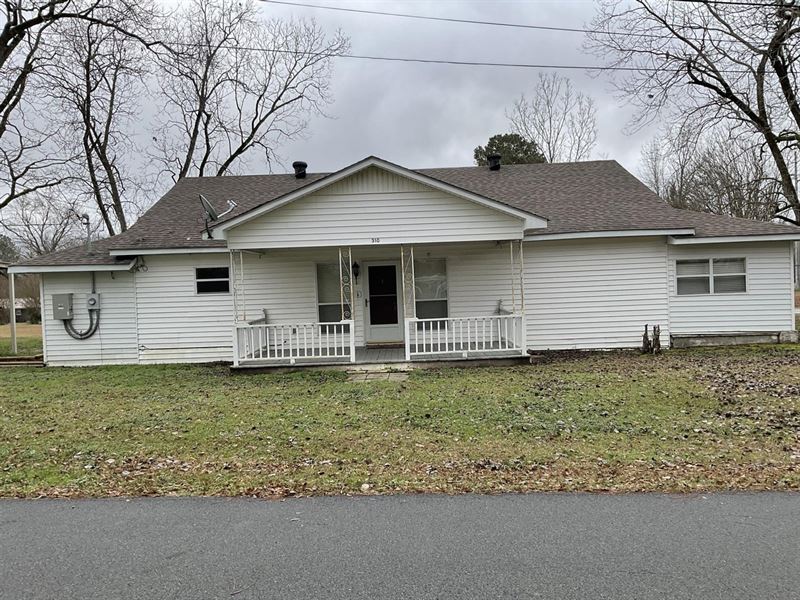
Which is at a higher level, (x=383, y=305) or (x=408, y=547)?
(x=383, y=305)

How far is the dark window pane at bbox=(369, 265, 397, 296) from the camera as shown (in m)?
13.6

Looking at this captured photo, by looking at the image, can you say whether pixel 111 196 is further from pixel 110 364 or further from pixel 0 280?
pixel 0 280

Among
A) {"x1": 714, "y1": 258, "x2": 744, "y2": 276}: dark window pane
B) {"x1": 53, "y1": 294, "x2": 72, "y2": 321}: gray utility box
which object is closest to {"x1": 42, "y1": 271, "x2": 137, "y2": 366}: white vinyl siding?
{"x1": 53, "y1": 294, "x2": 72, "y2": 321}: gray utility box

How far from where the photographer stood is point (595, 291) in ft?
43.1

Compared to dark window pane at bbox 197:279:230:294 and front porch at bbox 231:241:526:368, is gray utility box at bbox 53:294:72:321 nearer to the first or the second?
dark window pane at bbox 197:279:230:294

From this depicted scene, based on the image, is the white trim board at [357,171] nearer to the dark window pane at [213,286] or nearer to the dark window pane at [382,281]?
the dark window pane at [213,286]

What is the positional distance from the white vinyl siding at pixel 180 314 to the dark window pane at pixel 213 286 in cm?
13

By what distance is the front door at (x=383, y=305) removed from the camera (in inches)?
533

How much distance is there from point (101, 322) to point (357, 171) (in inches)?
299

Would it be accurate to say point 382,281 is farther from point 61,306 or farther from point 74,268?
point 61,306

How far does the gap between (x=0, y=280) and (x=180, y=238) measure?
3547 centimetres

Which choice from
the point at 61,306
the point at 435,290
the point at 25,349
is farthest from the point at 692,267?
the point at 25,349

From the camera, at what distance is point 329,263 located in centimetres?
1341

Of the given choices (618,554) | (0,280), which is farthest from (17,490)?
(0,280)
